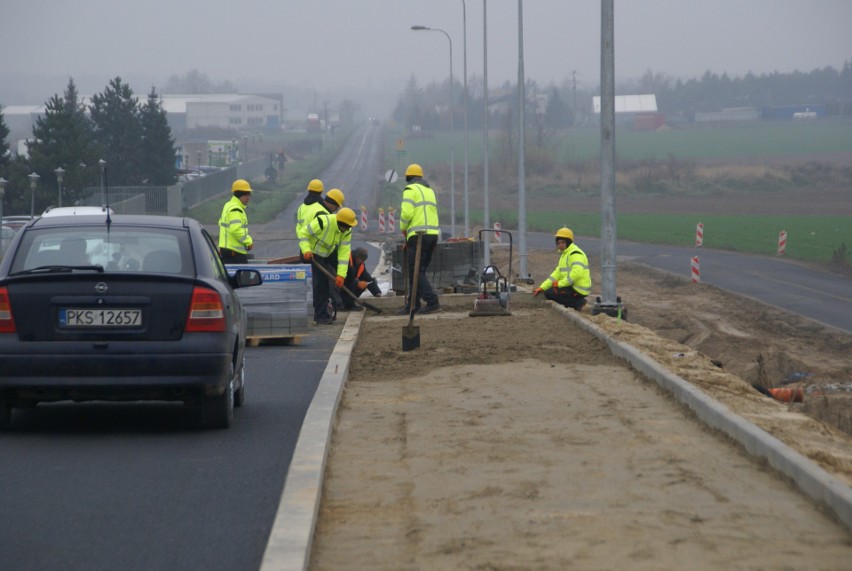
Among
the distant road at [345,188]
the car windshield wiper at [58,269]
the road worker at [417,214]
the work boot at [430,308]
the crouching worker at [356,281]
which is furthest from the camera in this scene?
the distant road at [345,188]

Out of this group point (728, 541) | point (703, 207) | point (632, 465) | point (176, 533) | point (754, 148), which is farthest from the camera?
point (754, 148)

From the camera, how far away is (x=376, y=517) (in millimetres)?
6289

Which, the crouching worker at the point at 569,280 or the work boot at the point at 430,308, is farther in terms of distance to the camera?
the crouching worker at the point at 569,280

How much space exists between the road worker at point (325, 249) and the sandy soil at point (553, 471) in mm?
4074

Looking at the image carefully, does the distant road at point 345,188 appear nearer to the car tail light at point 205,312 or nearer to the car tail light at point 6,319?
the car tail light at point 205,312

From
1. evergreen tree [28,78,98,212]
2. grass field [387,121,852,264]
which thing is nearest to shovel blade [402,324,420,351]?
grass field [387,121,852,264]

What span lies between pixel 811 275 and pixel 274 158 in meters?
71.7

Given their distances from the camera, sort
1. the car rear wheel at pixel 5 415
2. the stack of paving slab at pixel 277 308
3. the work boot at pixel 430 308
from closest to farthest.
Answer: the car rear wheel at pixel 5 415 < the stack of paving slab at pixel 277 308 < the work boot at pixel 430 308

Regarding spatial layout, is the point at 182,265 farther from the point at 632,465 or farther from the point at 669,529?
the point at 669,529

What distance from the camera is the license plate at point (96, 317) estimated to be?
834 centimetres

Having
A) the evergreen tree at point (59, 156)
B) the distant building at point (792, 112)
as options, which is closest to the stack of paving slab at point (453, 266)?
the evergreen tree at point (59, 156)

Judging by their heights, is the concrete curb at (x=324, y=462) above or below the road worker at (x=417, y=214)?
below

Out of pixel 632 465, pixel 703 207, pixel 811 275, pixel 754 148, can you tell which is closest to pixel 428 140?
pixel 754 148

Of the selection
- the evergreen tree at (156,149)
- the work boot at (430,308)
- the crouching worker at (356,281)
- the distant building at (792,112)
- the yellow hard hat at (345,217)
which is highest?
the distant building at (792,112)
